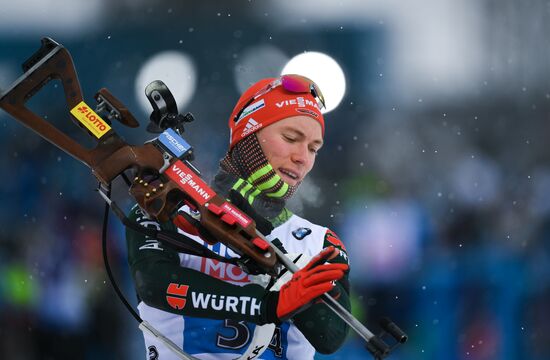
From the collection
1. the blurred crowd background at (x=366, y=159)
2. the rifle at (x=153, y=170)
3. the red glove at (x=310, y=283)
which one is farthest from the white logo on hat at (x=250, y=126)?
the red glove at (x=310, y=283)

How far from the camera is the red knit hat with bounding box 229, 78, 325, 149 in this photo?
68.1 inches

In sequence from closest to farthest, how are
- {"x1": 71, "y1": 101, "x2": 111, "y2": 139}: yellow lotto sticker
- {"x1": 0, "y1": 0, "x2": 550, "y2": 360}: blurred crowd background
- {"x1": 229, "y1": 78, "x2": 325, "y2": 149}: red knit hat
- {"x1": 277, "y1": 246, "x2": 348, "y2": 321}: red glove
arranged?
{"x1": 277, "y1": 246, "x2": 348, "y2": 321}: red glove
{"x1": 71, "y1": 101, "x2": 111, "y2": 139}: yellow lotto sticker
{"x1": 229, "y1": 78, "x2": 325, "y2": 149}: red knit hat
{"x1": 0, "y1": 0, "x2": 550, "y2": 360}: blurred crowd background

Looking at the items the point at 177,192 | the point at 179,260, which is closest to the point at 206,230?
the point at 177,192

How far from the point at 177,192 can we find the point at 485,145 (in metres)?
2.60

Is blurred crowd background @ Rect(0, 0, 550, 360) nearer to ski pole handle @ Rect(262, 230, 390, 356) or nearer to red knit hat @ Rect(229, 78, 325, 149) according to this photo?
red knit hat @ Rect(229, 78, 325, 149)

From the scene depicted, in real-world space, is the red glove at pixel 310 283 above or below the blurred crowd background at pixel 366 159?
below

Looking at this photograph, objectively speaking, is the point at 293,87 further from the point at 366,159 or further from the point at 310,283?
the point at 366,159

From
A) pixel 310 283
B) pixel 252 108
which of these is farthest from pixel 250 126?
pixel 310 283

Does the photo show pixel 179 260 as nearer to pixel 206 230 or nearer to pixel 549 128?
pixel 206 230

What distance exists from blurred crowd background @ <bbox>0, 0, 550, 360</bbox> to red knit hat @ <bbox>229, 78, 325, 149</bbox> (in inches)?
17.1

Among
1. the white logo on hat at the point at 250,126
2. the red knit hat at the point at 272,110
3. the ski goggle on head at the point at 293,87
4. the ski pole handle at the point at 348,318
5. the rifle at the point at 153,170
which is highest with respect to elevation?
the ski goggle on head at the point at 293,87

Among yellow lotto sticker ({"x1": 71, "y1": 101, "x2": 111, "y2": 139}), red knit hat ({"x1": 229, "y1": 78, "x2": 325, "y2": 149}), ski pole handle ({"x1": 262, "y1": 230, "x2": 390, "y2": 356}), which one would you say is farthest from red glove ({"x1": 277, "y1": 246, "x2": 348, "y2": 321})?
red knit hat ({"x1": 229, "y1": 78, "x2": 325, "y2": 149})

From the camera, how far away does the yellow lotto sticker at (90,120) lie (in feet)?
4.51

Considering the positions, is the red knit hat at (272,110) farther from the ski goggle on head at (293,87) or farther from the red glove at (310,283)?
the red glove at (310,283)
